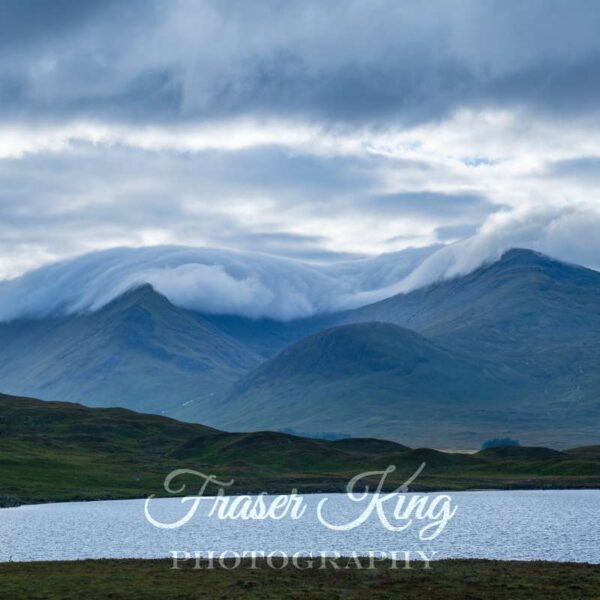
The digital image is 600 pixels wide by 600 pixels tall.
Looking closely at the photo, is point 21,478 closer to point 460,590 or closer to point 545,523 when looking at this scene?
point 545,523

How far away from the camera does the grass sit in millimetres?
68875

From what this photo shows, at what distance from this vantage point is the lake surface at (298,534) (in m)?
100

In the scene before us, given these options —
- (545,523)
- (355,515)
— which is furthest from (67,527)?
(545,523)

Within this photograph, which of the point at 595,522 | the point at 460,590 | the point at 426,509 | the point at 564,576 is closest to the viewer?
the point at 460,590

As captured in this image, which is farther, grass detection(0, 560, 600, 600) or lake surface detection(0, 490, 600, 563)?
lake surface detection(0, 490, 600, 563)

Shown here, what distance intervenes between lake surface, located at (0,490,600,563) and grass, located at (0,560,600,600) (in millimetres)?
13442

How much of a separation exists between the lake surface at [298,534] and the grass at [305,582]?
13442mm

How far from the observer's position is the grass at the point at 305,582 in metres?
68.9

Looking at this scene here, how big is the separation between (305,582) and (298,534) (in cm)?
4348

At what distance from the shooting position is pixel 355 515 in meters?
142

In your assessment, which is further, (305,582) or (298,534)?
(298,534)

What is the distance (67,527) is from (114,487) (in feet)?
222

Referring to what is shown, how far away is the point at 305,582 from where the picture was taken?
7481 cm

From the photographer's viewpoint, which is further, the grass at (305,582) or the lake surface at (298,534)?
the lake surface at (298,534)
